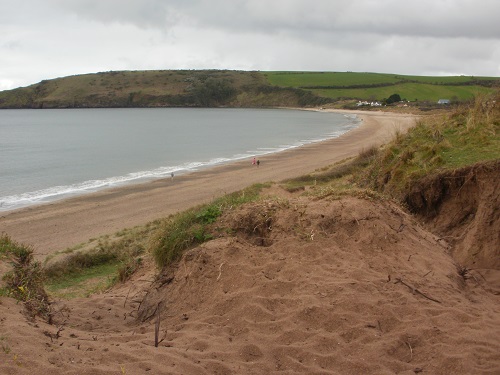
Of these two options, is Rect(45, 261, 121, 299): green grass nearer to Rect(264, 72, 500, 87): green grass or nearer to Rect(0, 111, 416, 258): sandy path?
Rect(0, 111, 416, 258): sandy path

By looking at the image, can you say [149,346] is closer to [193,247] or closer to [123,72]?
[193,247]

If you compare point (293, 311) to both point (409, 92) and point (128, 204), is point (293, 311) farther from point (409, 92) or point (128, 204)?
point (409, 92)

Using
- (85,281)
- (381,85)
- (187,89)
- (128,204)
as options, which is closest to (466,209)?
(85,281)

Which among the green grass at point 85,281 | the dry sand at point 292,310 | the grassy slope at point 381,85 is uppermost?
the grassy slope at point 381,85

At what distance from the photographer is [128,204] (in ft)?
78.4

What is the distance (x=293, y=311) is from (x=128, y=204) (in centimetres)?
1958

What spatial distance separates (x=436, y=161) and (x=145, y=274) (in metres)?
5.95

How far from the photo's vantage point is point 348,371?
451 centimetres

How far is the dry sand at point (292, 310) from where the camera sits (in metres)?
4.50

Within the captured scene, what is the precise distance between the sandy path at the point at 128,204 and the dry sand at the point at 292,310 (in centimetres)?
672

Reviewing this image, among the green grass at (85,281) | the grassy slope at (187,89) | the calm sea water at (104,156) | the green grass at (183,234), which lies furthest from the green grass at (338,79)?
the green grass at (183,234)

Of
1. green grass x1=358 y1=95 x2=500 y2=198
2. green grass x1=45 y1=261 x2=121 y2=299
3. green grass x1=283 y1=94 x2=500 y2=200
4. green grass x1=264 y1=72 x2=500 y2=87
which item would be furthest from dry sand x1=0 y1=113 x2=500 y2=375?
green grass x1=264 y1=72 x2=500 y2=87

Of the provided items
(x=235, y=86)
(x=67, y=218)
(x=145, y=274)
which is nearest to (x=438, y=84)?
(x=235, y=86)

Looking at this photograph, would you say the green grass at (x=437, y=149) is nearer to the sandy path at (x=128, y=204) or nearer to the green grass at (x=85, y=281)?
the sandy path at (x=128, y=204)
